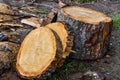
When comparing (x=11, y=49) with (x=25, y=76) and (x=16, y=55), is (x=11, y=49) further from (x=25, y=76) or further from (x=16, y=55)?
(x=25, y=76)

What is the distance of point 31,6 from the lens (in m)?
8.66

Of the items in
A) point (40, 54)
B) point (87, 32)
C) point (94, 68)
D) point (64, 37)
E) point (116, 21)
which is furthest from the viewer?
point (116, 21)

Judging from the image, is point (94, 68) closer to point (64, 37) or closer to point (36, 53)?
point (64, 37)

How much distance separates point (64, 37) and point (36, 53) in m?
0.57

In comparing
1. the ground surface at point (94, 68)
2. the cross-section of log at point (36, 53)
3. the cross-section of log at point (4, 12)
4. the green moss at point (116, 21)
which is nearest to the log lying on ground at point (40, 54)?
the cross-section of log at point (36, 53)

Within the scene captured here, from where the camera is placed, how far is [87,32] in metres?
5.67

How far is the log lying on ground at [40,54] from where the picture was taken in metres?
5.22

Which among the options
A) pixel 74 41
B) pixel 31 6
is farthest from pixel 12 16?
pixel 74 41

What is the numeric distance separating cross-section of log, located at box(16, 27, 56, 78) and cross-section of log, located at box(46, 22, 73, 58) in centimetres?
23

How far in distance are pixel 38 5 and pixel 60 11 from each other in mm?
3051

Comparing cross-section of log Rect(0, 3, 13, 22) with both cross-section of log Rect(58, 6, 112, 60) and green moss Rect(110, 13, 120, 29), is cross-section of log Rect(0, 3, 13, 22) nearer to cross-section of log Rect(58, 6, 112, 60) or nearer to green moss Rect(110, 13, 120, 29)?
cross-section of log Rect(58, 6, 112, 60)

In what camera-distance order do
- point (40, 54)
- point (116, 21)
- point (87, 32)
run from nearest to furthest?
point (40, 54) < point (87, 32) < point (116, 21)

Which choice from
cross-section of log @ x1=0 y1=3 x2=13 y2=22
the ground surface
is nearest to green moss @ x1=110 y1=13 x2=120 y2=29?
the ground surface

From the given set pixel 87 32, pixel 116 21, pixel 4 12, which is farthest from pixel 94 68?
pixel 4 12
